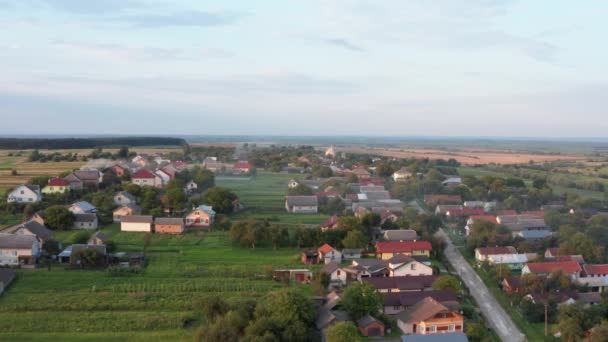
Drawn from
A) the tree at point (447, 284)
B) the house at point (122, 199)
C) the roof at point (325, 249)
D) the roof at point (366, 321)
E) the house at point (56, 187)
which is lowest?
the roof at point (366, 321)

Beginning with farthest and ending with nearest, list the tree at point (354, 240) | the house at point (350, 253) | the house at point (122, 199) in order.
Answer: the house at point (122, 199)
the tree at point (354, 240)
the house at point (350, 253)

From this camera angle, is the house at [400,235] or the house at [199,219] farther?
the house at [199,219]

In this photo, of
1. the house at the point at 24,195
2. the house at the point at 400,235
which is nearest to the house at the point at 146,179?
the house at the point at 24,195

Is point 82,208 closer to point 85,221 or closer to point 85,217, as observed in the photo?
point 85,217

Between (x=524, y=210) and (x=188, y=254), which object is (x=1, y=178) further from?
(x=524, y=210)

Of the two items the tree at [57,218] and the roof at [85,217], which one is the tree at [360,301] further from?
the tree at [57,218]

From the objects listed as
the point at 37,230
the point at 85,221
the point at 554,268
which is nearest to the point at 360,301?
the point at 554,268
